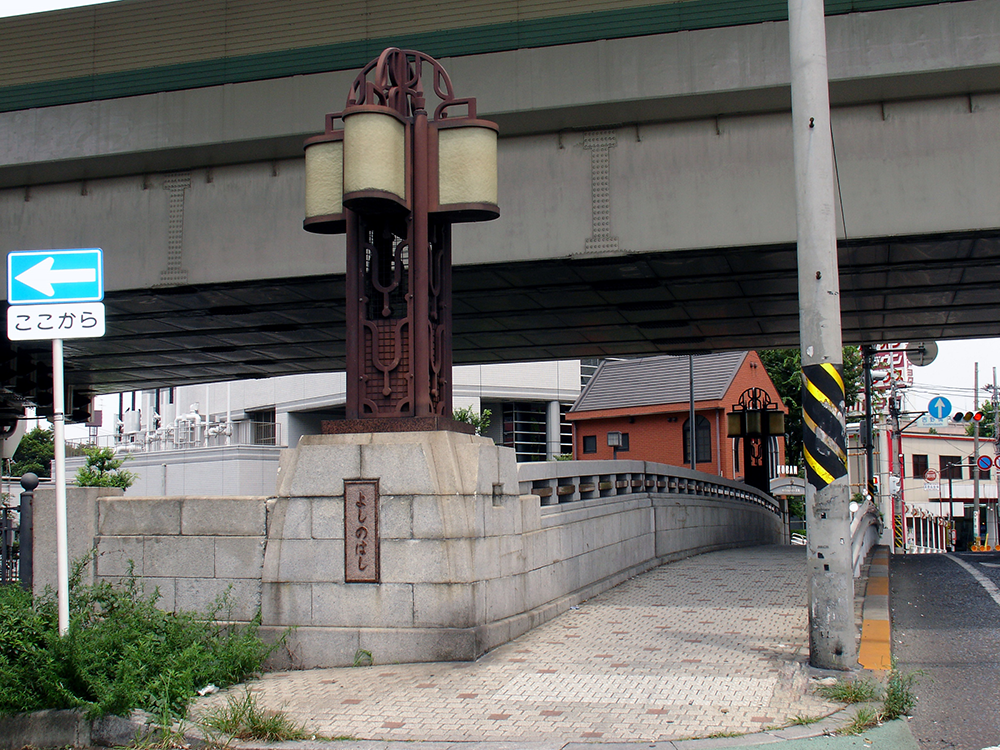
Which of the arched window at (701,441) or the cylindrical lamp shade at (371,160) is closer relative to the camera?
the cylindrical lamp shade at (371,160)

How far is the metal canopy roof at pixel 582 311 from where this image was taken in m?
15.6

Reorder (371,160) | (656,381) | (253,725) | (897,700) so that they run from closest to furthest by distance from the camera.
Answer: (253,725) → (897,700) → (371,160) → (656,381)

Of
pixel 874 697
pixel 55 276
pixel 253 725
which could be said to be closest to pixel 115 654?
pixel 253 725

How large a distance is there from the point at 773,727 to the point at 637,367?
1801 inches

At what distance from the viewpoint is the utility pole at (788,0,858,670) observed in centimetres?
751

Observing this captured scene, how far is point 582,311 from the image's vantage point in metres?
20.1

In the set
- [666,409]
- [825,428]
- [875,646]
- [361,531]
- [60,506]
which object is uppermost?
[666,409]

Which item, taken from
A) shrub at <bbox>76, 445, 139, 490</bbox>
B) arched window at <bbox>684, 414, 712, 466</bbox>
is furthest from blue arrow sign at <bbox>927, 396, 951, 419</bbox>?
shrub at <bbox>76, 445, 139, 490</bbox>

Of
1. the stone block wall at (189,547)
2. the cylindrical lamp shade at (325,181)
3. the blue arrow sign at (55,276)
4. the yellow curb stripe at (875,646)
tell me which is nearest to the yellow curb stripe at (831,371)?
the yellow curb stripe at (875,646)

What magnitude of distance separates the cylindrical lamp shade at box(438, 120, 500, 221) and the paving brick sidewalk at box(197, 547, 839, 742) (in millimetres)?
4092

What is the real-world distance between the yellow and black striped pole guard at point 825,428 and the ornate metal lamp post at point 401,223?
3226 millimetres

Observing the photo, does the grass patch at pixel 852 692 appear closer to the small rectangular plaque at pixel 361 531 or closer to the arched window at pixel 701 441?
the small rectangular plaque at pixel 361 531

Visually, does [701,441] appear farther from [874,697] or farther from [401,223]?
[874,697]

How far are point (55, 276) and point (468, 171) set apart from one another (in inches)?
147
